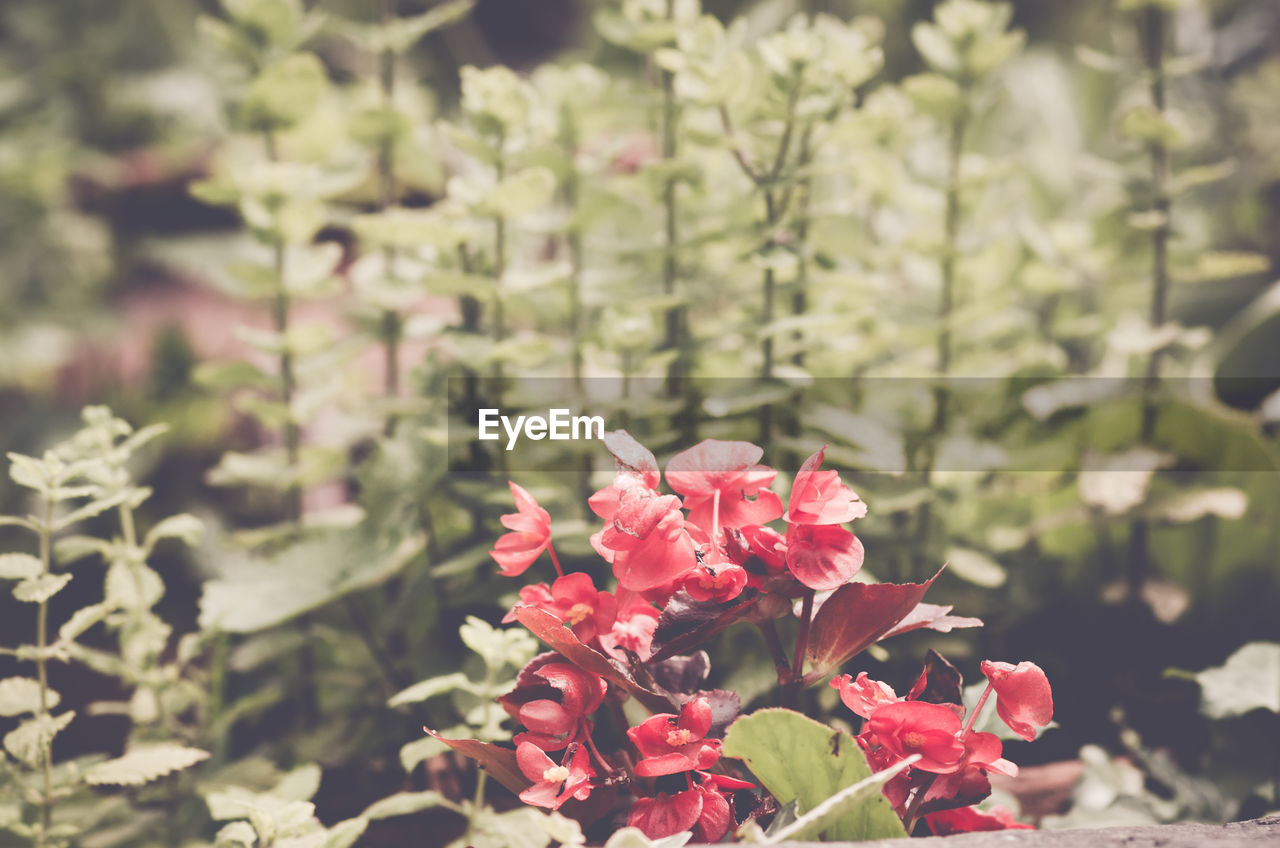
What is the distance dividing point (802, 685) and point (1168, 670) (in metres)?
0.63

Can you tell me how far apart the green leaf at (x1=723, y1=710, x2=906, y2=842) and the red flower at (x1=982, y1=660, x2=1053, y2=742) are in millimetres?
125

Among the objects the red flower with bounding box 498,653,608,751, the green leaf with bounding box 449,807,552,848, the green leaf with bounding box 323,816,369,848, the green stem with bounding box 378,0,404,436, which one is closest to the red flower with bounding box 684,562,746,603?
the red flower with bounding box 498,653,608,751

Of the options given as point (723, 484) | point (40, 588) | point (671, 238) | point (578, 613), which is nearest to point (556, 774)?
point (578, 613)

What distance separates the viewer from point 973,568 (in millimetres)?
1117

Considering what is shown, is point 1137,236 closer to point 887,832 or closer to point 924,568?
point 924,568

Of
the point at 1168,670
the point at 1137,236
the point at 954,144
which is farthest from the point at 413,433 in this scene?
the point at 1137,236

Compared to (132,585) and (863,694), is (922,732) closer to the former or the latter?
(863,694)

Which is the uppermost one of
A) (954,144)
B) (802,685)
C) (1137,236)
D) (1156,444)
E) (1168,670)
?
(954,144)

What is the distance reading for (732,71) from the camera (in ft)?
3.30

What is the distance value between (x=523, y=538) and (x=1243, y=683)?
862 millimetres

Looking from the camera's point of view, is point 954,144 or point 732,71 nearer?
point 732,71

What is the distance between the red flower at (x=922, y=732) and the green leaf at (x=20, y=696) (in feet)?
2.50

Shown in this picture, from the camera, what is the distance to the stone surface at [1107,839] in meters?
0.64

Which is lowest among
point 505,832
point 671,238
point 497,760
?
point 505,832
